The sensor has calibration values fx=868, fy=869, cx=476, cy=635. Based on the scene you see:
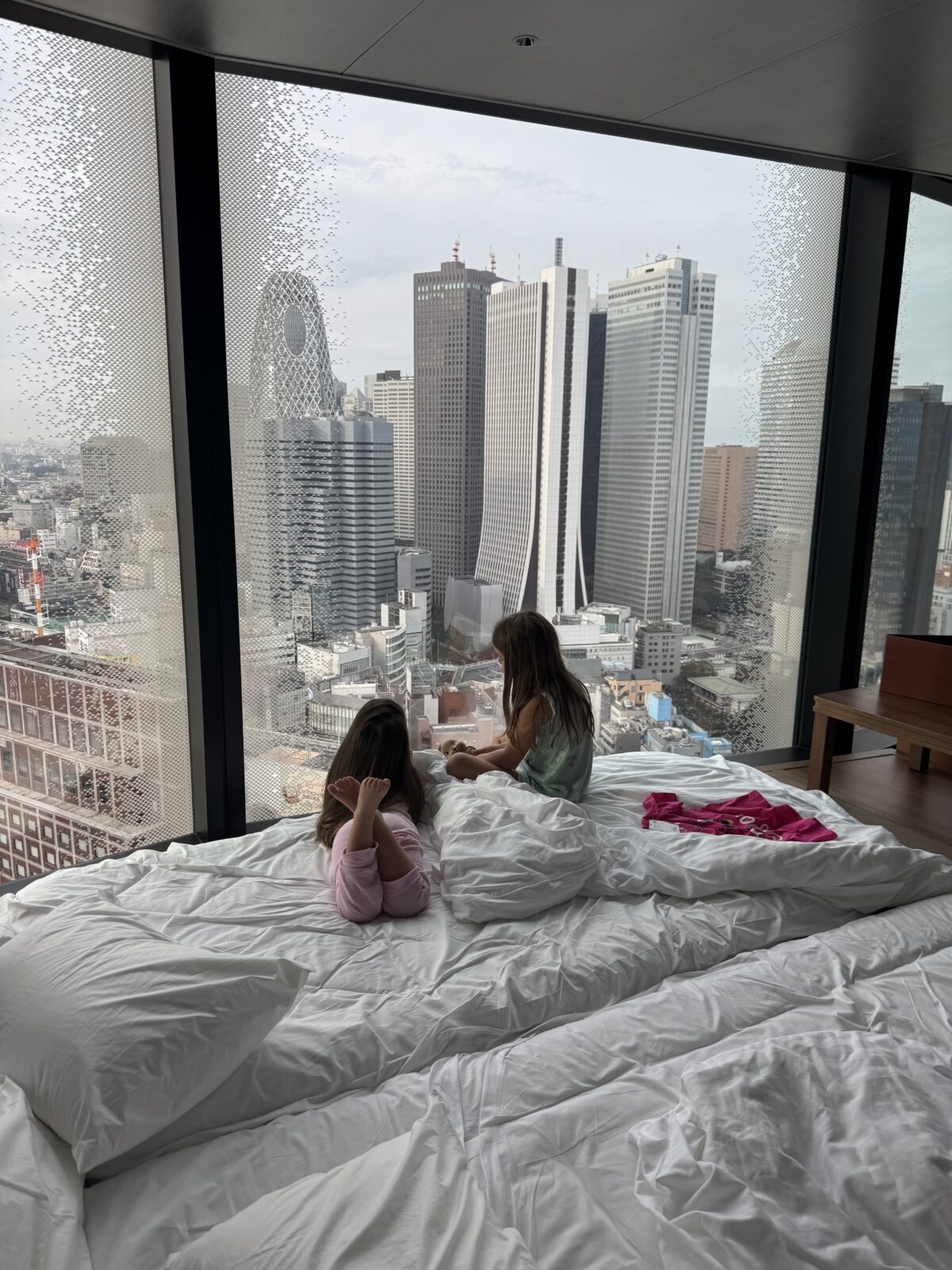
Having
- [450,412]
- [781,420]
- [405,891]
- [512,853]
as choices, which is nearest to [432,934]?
[405,891]

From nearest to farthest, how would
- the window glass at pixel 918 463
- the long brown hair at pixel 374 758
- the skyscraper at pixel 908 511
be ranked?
the long brown hair at pixel 374 758 < the window glass at pixel 918 463 < the skyscraper at pixel 908 511

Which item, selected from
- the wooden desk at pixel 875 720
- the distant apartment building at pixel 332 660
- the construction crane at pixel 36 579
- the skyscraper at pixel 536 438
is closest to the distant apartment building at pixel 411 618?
the distant apartment building at pixel 332 660

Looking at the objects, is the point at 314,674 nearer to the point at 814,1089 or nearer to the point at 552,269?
the point at 552,269

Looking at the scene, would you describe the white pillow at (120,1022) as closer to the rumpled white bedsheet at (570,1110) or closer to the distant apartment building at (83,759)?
the rumpled white bedsheet at (570,1110)

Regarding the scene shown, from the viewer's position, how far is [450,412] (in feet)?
9.51

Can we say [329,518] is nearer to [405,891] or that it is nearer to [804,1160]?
[405,891]

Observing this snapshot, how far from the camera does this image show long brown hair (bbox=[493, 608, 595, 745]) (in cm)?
245

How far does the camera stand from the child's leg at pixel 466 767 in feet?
8.18

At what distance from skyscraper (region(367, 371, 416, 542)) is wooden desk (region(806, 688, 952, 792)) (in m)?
1.67

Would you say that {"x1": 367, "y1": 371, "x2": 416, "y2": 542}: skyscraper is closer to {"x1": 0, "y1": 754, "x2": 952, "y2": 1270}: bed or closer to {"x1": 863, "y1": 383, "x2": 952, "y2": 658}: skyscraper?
{"x1": 0, "y1": 754, "x2": 952, "y2": 1270}: bed

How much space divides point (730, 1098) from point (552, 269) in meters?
2.58

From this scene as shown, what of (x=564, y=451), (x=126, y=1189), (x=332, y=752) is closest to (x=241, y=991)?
(x=126, y=1189)

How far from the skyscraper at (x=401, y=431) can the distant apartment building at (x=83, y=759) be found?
2.91ft

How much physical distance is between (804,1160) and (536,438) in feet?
7.95
